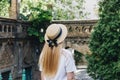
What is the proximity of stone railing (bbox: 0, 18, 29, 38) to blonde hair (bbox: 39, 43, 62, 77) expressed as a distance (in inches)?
359

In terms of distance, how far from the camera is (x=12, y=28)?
1319 centimetres

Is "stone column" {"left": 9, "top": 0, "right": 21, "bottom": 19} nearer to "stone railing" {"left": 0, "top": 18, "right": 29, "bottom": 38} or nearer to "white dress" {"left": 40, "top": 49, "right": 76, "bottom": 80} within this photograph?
"stone railing" {"left": 0, "top": 18, "right": 29, "bottom": 38}

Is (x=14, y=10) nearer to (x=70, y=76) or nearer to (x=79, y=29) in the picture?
(x=79, y=29)

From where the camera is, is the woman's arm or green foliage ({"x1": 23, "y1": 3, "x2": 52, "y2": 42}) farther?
green foliage ({"x1": 23, "y1": 3, "x2": 52, "y2": 42})

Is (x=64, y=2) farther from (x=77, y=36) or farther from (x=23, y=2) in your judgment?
(x=77, y=36)

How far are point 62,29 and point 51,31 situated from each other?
113 millimetres

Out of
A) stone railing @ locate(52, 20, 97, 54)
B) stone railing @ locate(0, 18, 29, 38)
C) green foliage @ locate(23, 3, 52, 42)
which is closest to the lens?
stone railing @ locate(0, 18, 29, 38)

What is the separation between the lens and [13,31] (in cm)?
1325

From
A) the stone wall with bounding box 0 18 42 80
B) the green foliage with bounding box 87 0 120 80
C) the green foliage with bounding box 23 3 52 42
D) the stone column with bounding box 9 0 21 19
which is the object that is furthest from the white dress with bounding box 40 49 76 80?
the green foliage with bounding box 23 3 52 42

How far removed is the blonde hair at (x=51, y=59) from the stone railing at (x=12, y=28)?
912 cm

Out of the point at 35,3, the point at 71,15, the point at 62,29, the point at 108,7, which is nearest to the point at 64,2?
the point at 71,15

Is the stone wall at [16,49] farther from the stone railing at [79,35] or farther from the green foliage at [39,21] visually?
the stone railing at [79,35]

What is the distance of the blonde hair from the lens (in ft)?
10.1

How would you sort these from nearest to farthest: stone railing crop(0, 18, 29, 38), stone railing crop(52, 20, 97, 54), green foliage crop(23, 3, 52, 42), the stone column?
stone railing crop(0, 18, 29, 38) → the stone column → green foliage crop(23, 3, 52, 42) → stone railing crop(52, 20, 97, 54)
